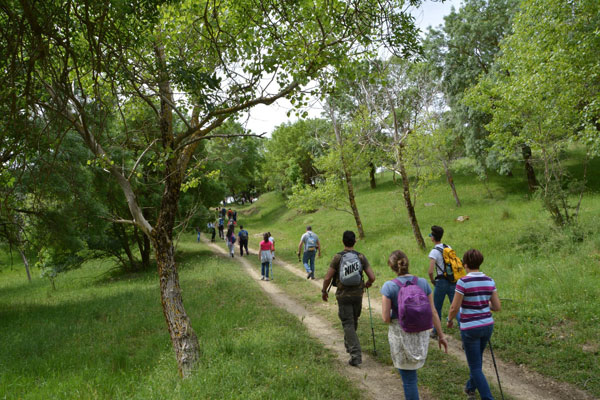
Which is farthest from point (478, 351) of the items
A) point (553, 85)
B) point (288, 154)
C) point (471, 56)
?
point (288, 154)

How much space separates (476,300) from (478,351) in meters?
0.64

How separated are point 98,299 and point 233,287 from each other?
5.60 meters

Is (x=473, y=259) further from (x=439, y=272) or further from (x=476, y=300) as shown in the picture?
(x=439, y=272)

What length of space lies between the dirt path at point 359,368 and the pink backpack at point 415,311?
150 cm

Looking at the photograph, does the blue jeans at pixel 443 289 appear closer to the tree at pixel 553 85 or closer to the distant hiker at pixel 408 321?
the distant hiker at pixel 408 321

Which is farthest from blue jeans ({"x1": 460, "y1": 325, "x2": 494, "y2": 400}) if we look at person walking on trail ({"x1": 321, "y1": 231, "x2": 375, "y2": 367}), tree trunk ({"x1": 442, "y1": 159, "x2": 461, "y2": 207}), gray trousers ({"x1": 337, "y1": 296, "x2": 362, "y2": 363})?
tree trunk ({"x1": 442, "y1": 159, "x2": 461, "y2": 207})

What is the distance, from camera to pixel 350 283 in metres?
5.41

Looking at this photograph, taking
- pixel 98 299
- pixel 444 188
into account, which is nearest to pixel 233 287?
pixel 98 299

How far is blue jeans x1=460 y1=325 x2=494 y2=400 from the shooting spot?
4.12 m

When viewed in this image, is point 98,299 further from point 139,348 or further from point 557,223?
point 557,223

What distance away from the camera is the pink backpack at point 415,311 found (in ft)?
12.4

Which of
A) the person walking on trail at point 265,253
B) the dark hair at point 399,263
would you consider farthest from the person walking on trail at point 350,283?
the person walking on trail at point 265,253

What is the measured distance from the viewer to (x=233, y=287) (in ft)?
39.3

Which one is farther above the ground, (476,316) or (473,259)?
(473,259)
